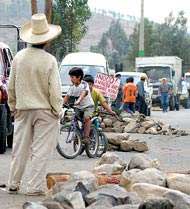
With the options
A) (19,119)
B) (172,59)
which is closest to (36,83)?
(19,119)

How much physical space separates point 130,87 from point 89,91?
1294 cm

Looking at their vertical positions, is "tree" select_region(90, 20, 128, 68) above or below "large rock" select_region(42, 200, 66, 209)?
below

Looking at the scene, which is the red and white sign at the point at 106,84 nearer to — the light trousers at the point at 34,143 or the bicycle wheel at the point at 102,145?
the bicycle wheel at the point at 102,145

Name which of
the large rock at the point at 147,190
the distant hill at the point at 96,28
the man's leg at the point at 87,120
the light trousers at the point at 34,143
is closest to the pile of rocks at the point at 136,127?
the man's leg at the point at 87,120

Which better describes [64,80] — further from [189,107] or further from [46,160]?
[189,107]

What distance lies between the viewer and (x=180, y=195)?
7.87m

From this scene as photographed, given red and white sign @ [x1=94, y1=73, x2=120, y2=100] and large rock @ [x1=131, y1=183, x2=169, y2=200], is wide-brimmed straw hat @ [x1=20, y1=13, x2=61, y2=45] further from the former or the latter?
red and white sign @ [x1=94, y1=73, x2=120, y2=100]

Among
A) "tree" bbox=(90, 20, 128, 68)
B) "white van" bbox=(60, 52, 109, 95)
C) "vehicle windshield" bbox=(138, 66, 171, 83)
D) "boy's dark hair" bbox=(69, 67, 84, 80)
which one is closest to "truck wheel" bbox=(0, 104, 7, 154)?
"boy's dark hair" bbox=(69, 67, 84, 80)

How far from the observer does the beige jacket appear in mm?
9250

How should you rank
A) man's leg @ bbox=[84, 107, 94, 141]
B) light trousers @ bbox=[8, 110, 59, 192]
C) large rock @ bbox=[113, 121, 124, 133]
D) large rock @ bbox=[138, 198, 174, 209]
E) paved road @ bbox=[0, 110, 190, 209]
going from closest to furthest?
large rock @ bbox=[138, 198, 174, 209] < paved road @ bbox=[0, 110, 190, 209] < light trousers @ bbox=[8, 110, 59, 192] < man's leg @ bbox=[84, 107, 94, 141] < large rock @ bbox=[113, 121, 124, 133]

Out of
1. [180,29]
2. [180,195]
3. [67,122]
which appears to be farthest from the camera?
[180,29]

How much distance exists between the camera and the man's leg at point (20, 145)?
937cm

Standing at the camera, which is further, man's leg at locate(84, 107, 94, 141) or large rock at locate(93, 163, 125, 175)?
man's leg at locate(84, 107, 94, 141)

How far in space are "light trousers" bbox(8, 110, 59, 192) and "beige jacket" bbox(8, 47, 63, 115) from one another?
0.10 m
